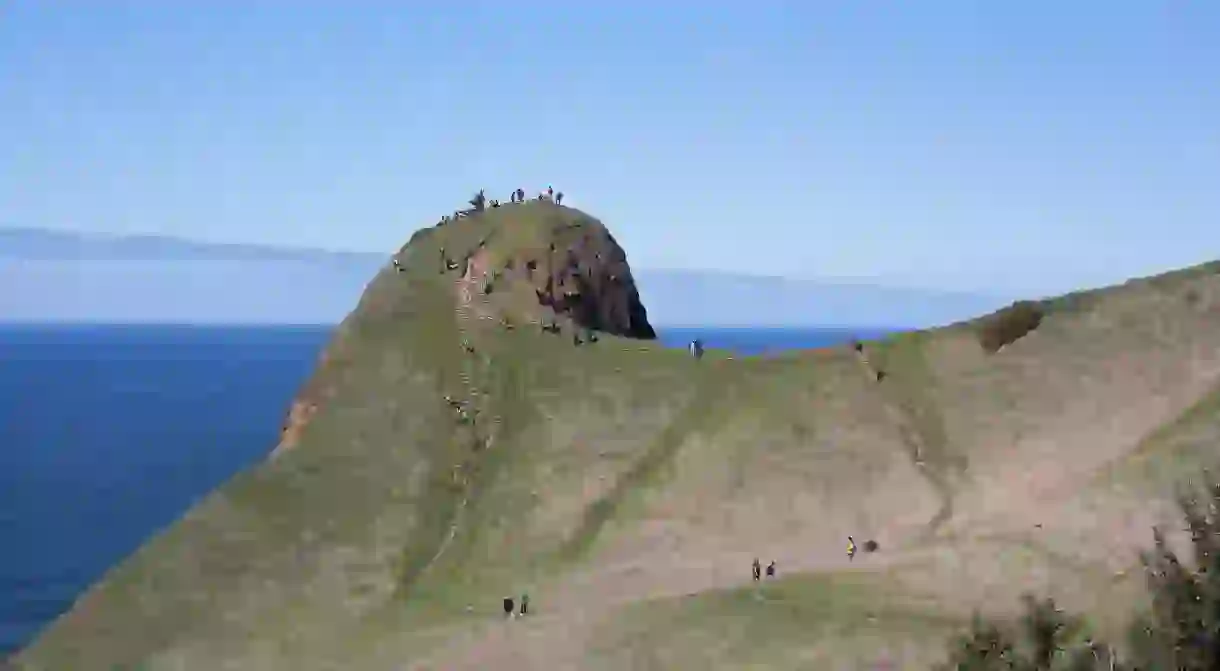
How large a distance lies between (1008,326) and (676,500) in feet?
56.8

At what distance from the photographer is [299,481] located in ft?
203

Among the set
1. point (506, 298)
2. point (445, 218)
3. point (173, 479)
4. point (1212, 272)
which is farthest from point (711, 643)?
point (173, 479)

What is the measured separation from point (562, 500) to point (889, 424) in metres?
14.8

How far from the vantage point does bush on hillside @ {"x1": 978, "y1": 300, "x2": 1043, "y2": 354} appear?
57625 millimetres

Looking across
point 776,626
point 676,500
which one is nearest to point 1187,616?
point 776,626

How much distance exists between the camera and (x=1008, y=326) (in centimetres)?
5794

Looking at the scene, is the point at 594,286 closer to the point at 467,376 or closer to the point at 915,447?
the point at 467,376

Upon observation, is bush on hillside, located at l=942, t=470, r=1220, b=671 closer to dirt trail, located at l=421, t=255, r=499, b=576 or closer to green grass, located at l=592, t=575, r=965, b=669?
green grass, located at l=592, t=575, r=965, b=669

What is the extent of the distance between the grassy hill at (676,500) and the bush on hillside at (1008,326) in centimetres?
14

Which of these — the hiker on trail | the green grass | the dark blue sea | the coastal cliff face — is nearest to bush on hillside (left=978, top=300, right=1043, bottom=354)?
the hiker on trail

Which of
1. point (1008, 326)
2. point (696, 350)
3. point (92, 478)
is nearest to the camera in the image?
point (1008, 326)

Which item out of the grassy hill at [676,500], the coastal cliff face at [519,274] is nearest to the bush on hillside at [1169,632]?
the grassy hill at [676,500]

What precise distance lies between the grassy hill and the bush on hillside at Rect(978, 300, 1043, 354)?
0.14 metres

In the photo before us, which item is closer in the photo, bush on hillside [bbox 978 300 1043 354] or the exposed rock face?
bush on hillside [bbox 978 300 1043 354]
